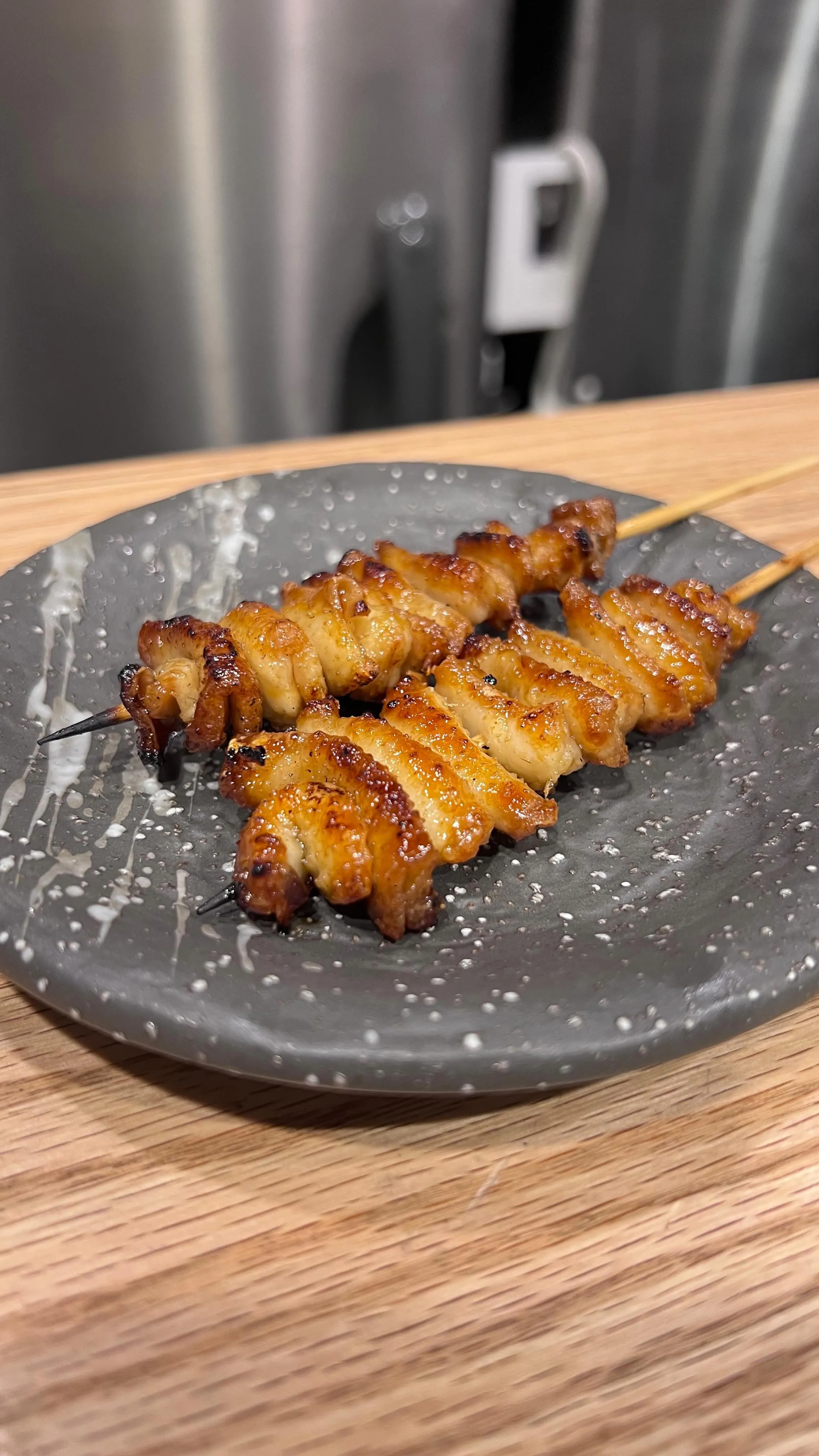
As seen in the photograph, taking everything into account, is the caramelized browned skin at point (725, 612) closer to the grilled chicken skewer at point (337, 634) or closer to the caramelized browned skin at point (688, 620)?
the caramelized browned skin at point (688, 620)

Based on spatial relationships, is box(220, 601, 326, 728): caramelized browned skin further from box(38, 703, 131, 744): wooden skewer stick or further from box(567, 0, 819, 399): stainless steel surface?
box(567, 0, 819, 399): stainless steel surface

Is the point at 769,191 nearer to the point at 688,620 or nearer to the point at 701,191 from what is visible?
A: the point at 701,191

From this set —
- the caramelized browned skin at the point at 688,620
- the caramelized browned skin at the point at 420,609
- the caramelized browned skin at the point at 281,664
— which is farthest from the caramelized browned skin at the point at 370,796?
the caramelized browned skin at the point at 688,620

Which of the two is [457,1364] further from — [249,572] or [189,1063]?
[249,572]

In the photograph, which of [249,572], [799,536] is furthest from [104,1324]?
[799,536]

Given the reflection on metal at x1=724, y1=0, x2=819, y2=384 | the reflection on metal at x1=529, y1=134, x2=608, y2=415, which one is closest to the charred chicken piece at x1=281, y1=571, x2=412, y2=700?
the reflection on metal at x1=529, y1=134, x2=608, y2=415

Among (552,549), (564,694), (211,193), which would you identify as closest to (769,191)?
(211,193)
